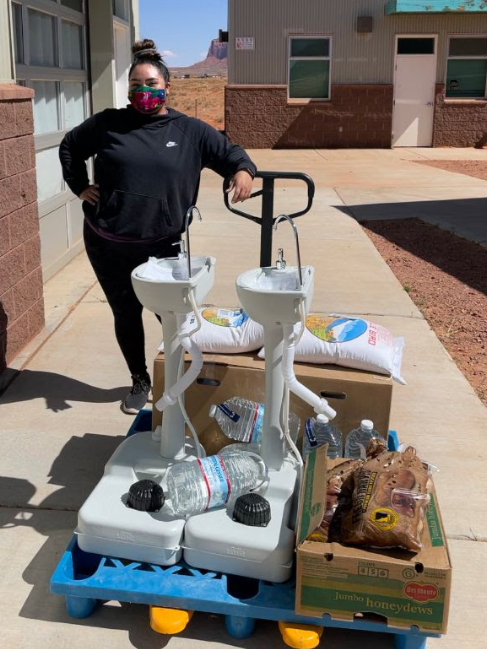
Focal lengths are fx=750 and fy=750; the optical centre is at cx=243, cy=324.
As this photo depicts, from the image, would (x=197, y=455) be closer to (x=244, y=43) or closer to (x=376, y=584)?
(x=376, y=584)

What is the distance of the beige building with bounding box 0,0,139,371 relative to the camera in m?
4.71

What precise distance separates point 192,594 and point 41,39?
5.65 meters

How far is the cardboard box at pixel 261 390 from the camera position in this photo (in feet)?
10.6

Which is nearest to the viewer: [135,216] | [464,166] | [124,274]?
[135,216]

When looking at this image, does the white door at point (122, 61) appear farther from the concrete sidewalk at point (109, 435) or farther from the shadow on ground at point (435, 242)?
the shadow on ground at point (435, 242)

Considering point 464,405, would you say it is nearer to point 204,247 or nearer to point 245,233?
point 204,247

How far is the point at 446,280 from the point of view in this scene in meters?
7.38

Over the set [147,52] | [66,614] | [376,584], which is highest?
[147,52]

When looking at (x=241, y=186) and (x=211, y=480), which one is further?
(x=241, y=186)

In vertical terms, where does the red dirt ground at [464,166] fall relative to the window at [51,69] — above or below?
below

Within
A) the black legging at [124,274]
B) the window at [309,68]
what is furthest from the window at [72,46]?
the window at [309,68]

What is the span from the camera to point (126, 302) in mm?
3918

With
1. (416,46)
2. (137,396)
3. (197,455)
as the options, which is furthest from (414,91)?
(197,455)

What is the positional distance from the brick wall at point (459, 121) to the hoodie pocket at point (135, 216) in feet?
65.8
